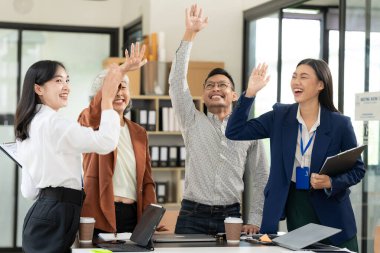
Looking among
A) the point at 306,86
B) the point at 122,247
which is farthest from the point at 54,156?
the point at 306,86

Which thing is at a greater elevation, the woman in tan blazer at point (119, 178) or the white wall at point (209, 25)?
the white wall at point (209, 25)

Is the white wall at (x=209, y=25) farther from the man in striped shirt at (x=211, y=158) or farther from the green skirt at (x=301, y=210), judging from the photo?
the green skirt at (x=301, y=210)

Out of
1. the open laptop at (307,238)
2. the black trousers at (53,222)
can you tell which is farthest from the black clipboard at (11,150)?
the open laptop at (307,238)

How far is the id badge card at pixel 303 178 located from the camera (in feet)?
11.6

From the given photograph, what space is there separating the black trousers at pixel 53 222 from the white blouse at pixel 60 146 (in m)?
0.05

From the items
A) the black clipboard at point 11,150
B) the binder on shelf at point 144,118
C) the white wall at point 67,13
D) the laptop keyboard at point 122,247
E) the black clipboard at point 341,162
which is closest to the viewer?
the laptop keyboard at point 122,247

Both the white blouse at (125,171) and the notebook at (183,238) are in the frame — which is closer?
the notebook at (183,238)

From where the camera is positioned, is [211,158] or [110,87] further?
[211,158]

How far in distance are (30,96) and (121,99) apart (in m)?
0.57

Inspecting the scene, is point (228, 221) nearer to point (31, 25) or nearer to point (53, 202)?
point (53, 202)

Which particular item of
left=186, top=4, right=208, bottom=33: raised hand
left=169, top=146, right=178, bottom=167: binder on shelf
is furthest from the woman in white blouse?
left=169, top=146, right=178, bottom=167: binder on shelf

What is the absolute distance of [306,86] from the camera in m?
3.67

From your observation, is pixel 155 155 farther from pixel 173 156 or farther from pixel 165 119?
pixel 165 119

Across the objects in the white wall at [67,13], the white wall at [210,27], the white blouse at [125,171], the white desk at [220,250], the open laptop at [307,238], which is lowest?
the white desk at [220,250]
